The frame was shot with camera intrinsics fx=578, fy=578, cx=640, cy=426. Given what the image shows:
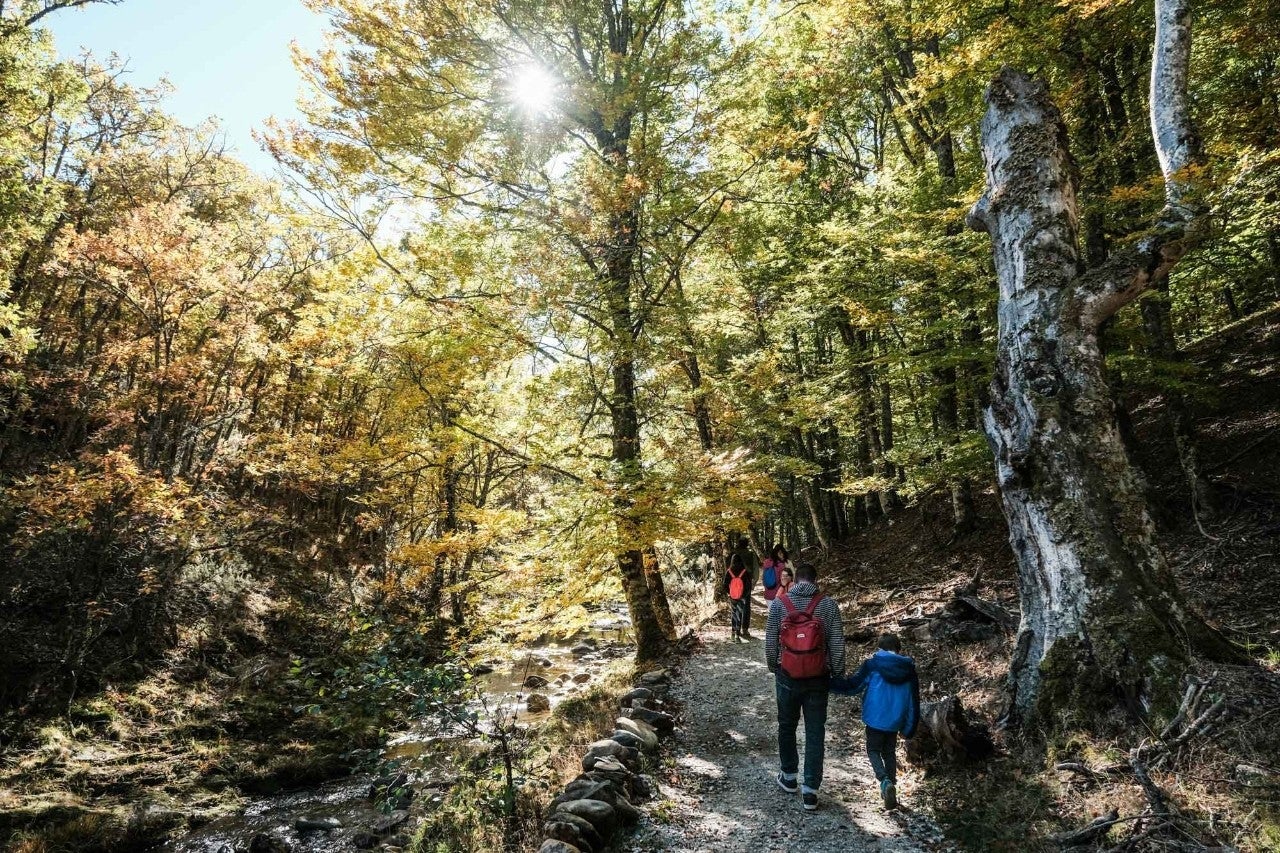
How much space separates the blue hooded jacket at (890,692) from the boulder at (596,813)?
2045 mm

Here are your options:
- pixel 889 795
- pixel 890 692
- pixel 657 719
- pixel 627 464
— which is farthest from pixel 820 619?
pixel 627 464

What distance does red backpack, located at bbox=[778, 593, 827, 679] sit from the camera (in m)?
4.77

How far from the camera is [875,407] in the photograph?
18109mm

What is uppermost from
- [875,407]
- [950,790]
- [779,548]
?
[875,407]

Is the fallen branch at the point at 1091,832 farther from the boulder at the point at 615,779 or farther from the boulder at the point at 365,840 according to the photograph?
the boulder at the point at 365,840

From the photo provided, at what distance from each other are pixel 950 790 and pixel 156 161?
22.8 m

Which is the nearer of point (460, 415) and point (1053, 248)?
point (1053, 248)

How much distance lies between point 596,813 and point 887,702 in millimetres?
2443

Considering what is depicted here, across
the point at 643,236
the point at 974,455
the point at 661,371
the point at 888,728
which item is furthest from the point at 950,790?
the point at 661,371

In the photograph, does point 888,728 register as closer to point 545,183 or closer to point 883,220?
point 545,183

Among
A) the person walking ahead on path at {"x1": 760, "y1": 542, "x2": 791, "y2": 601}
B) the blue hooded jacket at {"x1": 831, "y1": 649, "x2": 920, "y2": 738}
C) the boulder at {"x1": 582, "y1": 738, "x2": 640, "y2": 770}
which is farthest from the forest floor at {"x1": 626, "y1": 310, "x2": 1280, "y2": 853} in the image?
the person walking ahead on path at {"x1": 760, "y1": 542, "x2": 791, "y2": 601}

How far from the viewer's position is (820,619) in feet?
15.9

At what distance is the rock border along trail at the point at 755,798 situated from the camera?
4297 mm

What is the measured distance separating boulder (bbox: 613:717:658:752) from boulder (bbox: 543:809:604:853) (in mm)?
1883
